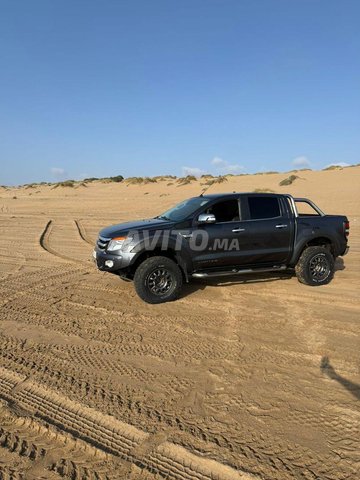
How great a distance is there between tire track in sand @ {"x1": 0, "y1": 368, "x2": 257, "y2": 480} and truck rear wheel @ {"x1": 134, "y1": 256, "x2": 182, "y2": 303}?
2.51 meters

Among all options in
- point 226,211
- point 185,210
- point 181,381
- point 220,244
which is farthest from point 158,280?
point 181,381

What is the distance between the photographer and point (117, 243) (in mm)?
6020

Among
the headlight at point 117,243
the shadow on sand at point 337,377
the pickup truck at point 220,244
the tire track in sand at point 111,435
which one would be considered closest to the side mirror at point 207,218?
the pickup truck at point 220,244

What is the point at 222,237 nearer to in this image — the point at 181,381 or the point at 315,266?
the point at 315,266

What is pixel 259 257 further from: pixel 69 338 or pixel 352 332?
pixel 69 338

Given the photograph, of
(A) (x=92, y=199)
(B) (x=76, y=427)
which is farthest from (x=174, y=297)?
(A) (x=92, y=199)

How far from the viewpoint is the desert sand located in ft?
8.76

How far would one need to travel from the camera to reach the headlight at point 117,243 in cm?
599

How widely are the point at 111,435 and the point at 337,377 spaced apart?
2.27m

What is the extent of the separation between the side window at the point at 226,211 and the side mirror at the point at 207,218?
24 cm

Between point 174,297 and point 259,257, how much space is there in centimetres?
174

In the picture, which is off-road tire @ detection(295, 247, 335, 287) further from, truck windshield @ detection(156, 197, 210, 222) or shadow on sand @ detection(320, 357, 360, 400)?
shadow on sand @ detection(320, 357, 360, 400)

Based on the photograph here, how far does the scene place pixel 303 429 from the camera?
2.95m

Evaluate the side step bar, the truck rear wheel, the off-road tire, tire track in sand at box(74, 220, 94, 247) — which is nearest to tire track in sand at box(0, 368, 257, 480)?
the truck rear wheel
